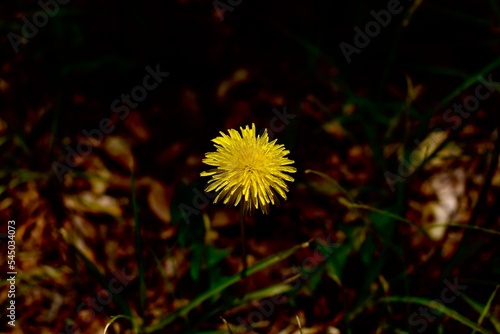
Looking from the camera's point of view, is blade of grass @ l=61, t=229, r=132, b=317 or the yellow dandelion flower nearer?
the yellow dandelion flower

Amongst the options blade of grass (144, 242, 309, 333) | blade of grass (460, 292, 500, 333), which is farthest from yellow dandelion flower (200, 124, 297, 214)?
blade of grass (460, 292, 500, 333)

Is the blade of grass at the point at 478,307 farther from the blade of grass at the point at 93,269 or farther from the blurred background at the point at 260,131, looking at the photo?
the blade of grass at the point at 93,269

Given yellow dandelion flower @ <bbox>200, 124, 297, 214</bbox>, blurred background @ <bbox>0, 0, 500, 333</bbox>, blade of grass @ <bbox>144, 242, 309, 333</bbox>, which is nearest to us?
yellow dandelion flower @ <bbox>200, 124, 297, 214</bbox>

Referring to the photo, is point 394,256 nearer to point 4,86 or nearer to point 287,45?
point 287,45

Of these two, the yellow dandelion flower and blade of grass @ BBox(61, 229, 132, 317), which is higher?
the yellow dandelion flower

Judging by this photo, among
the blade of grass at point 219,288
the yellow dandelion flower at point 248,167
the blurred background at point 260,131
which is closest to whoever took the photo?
the yellow dandelion flower at point 248,167

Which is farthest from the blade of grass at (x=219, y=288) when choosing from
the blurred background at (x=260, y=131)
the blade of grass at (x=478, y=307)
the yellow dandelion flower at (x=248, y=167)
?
the blade of grass at (x=478, y=307)

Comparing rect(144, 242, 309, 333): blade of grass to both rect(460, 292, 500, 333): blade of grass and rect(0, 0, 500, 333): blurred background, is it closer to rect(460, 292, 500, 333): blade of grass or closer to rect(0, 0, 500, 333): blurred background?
rect(0, 0, 500, 333): blurred background

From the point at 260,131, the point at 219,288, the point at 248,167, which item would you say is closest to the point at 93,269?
the point at 219,288

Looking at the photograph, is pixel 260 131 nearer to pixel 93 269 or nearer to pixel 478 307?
pixel 93 269
